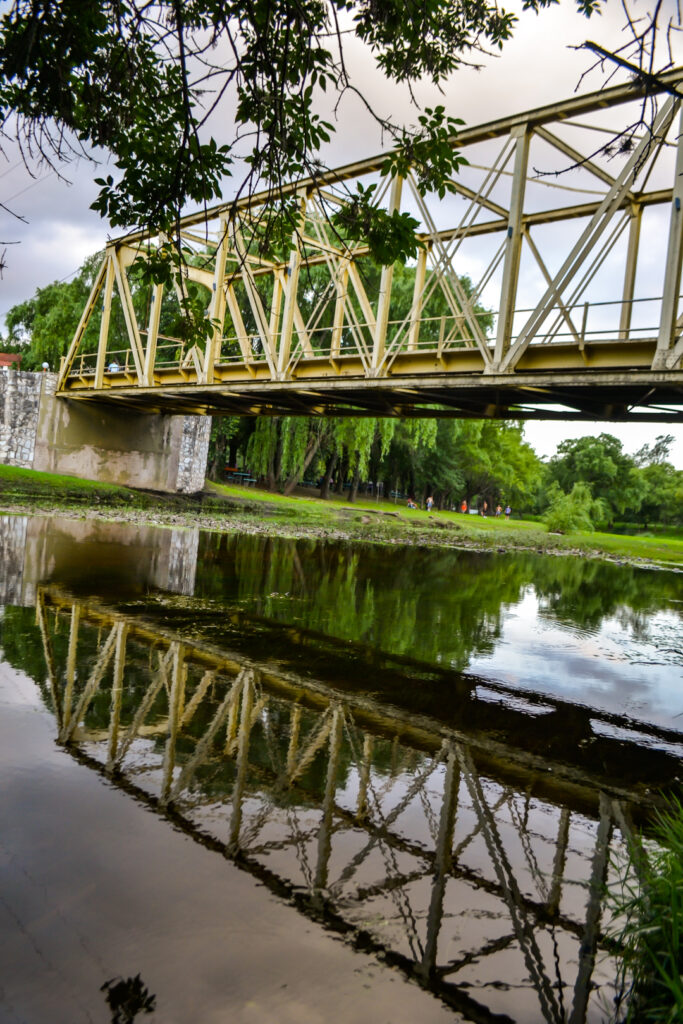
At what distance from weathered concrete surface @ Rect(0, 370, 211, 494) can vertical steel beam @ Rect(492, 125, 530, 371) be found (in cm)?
2443

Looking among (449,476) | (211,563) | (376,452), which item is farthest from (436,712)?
(449,476)

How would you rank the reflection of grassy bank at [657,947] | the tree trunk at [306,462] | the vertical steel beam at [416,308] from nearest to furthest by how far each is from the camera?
the reflection of grassy bank at [657,947], the vertical steel beam at [416,308], the tree trunk at [306,462]

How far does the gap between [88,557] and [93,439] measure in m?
24.7

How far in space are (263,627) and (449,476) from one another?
49591mm

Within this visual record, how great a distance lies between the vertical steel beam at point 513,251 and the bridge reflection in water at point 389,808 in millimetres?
10376

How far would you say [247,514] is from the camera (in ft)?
106

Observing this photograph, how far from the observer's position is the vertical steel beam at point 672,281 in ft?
41.6

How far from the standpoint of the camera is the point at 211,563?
47.0 feet

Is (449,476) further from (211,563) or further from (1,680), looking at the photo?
(1,680)

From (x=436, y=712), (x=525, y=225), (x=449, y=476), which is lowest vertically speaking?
(x=436, y=712)

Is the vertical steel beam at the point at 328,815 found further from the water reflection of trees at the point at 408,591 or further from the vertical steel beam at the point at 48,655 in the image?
the water reflection of trees at the point at 408,591

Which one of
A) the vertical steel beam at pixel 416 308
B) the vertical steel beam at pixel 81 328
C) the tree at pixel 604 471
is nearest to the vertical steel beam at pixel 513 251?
the vertical steel beam at pixel 416 308

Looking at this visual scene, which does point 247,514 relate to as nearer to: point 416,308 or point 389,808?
point 416,308

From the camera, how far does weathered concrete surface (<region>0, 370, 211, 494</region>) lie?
1337 inches
